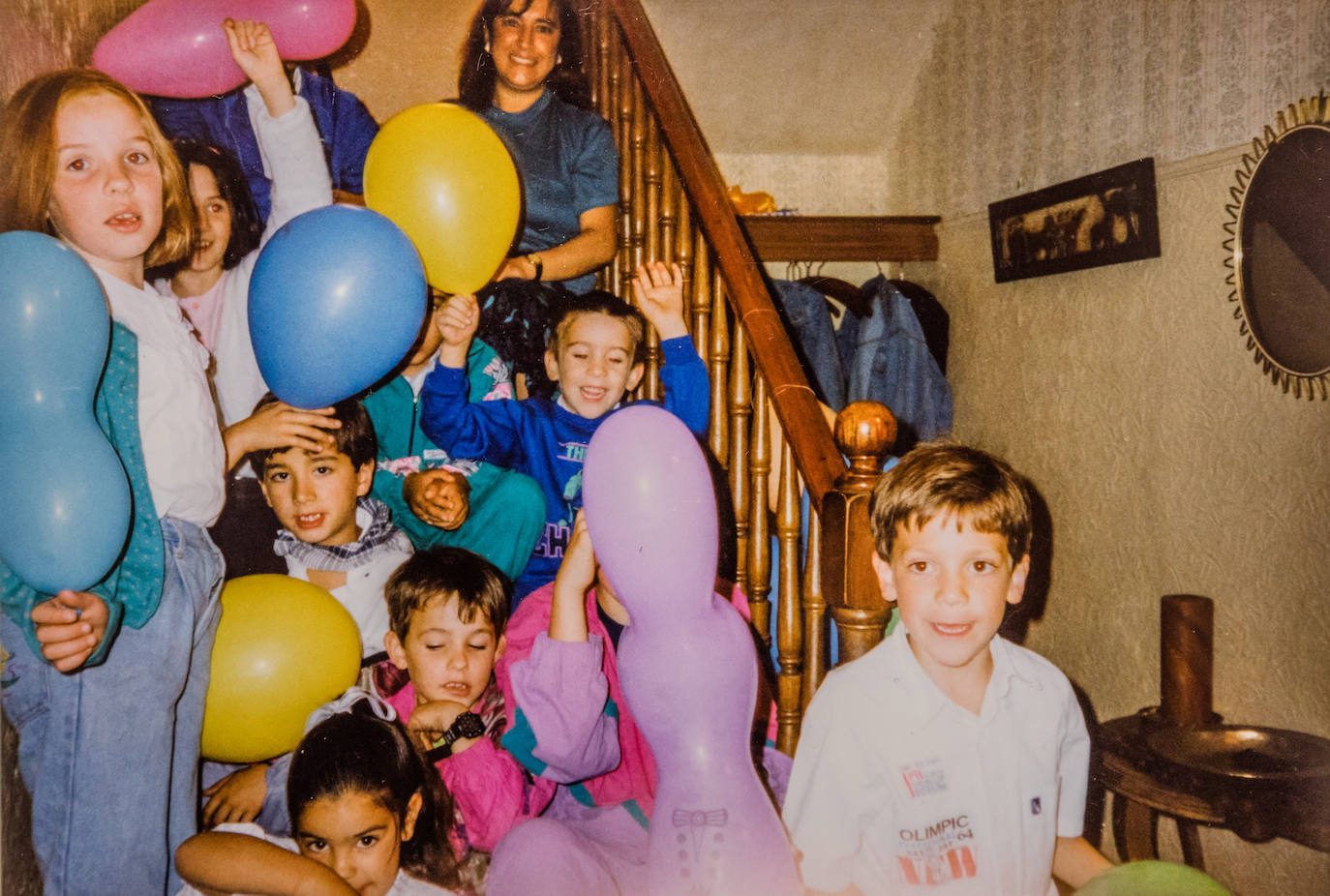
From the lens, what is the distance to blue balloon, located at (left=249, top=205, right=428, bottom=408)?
1264mm

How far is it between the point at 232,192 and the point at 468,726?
91 cm

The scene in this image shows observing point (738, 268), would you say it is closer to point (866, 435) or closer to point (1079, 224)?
point (866, 435)

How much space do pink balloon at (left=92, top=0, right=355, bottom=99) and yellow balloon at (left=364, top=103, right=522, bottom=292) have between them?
195mm

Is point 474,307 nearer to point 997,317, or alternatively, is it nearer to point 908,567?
point 908,567

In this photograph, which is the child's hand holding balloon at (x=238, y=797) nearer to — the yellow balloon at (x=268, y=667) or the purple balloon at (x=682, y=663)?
the yellow balloon at (x=268, y=667)

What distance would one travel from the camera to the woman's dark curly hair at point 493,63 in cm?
151

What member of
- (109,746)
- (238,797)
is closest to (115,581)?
(109,746)

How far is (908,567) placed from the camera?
1.22 m

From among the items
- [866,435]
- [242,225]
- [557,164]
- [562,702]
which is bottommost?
[562,702]

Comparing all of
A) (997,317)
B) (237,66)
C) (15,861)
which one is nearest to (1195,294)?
(997,317)

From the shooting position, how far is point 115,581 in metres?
1.24

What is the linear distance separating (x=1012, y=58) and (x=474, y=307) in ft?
4.91

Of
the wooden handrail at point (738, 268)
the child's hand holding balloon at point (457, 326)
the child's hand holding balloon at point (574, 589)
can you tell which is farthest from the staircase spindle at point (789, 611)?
the child's hand holding balloon at point (457, 326)

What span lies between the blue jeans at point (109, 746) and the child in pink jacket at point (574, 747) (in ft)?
1.55
